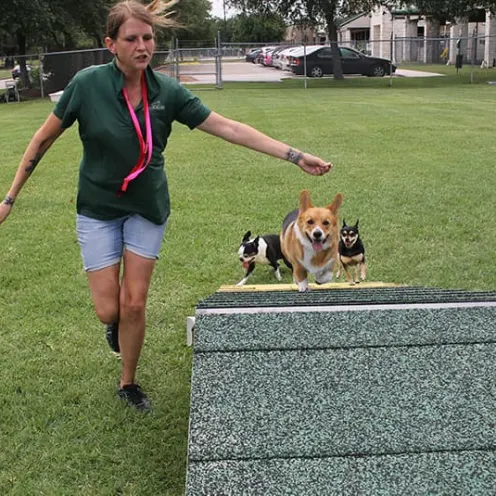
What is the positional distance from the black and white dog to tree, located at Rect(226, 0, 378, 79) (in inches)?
1254

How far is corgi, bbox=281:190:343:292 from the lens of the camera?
4.48 metres

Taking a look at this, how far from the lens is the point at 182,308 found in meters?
5.61

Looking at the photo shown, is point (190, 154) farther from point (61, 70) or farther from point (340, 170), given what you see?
point (61, 70)

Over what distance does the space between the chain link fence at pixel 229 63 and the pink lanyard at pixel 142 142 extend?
2850 centimetres

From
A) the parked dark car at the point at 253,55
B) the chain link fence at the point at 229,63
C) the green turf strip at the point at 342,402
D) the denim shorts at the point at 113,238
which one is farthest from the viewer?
the parked dark car at the point at 253,55

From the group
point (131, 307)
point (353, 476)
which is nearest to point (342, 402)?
point (353, 476)

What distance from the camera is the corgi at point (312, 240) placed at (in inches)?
176

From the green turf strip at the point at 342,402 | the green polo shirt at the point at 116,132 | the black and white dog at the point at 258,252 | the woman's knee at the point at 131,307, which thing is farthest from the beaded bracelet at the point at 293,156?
the black and white dog at the point at 258,252

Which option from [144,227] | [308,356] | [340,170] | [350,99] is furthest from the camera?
[350,99]

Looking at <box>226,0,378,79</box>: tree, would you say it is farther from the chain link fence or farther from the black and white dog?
the black and white dog

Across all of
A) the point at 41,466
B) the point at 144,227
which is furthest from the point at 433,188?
the point at 41,466

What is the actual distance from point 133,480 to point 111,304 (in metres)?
0.97

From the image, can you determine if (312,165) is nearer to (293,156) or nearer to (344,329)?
(293,156)

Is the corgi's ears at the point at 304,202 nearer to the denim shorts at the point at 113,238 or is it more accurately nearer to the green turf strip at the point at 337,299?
the green turf strip at the point at 337,299
